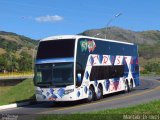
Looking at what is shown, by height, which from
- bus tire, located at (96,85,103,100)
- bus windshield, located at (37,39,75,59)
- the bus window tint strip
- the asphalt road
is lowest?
the asphalt road

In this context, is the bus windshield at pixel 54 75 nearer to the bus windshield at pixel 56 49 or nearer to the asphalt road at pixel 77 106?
the bus windshield at pixel 56 49

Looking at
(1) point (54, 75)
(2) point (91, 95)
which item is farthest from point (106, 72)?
(1) point (54, 75)

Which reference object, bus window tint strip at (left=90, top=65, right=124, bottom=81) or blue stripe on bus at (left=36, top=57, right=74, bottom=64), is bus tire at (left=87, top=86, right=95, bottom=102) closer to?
bus window tint strip at (left=90, top=65, right=124, bottom=81)

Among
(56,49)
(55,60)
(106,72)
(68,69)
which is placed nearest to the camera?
(68,69)

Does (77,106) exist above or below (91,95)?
below

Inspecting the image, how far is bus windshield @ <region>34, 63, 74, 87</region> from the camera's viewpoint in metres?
26.2

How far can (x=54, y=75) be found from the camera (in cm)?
2639

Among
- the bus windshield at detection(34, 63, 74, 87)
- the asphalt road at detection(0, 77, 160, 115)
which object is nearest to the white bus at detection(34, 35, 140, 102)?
the bus windshield at detection(34, 63, 74, 87)

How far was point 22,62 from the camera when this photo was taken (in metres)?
130

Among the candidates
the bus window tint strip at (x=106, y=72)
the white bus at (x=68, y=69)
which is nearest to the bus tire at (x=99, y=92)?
the white bus at (x=68, y=69)

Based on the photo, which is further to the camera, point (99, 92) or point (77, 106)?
point (99, 92)

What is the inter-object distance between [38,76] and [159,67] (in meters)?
102

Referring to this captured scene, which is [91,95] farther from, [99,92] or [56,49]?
[56,49]

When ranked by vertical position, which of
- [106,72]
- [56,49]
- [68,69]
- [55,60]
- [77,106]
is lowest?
[77,106]
